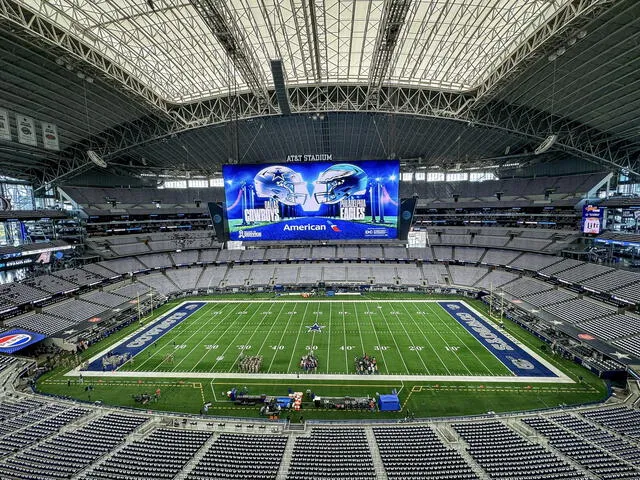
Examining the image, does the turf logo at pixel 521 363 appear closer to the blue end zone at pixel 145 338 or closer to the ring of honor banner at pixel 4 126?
the blue end zone at pixel 145 338

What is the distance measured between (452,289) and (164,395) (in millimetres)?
40654

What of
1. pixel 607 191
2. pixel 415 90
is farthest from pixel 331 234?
pixel 607 191

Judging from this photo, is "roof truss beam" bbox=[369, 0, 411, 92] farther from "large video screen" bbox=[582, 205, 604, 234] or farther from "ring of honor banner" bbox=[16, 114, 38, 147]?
"large video screen" bbox=[582, 205, 604, 234]

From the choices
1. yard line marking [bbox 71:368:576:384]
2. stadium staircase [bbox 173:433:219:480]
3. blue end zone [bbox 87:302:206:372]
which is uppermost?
stadium staircase [bbox 173:433:219:480]

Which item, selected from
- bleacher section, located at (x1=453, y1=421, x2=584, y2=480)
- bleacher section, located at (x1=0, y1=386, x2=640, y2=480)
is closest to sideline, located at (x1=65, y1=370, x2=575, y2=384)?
bleacher section, located at (x1=0, y1=386, x2=640, y2=480)

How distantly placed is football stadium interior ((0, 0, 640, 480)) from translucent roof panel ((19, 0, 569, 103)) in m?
0.25

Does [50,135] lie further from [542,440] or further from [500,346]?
[500,346]

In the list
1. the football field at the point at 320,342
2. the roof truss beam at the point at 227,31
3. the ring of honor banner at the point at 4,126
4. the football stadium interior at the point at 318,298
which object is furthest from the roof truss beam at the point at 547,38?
the ring of honor banner at the point at 4,126

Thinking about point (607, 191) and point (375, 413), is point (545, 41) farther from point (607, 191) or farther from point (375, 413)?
point (607, 191)

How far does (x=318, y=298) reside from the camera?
155 ft

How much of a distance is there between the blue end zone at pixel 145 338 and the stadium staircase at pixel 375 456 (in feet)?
72.9

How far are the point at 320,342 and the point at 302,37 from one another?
2727 cm

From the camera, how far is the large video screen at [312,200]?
24.5m

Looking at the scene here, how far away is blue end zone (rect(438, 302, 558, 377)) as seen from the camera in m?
25.9
